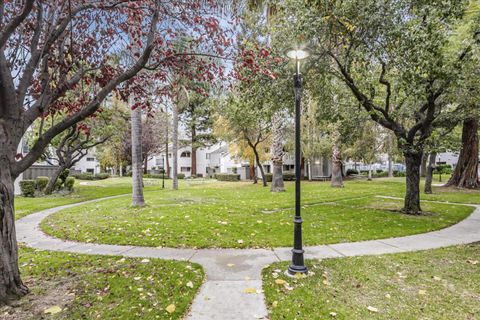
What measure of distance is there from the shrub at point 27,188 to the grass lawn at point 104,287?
1398 cm

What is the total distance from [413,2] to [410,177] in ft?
18.3

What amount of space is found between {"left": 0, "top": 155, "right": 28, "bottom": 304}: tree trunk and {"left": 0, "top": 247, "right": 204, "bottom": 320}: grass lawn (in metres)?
0.21

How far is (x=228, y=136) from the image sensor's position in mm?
23234

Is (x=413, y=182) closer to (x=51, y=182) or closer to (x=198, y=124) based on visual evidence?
(x=51, y=182)

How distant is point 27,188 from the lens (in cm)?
1647

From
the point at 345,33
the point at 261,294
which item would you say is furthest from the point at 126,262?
Answer: the point at 345,33

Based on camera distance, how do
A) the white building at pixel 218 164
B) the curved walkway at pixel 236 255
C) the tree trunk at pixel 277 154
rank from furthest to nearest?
the white building at pixel 218 164 → the tree trunk at pixel 277 154 → the curved walkway at pixel 236 255

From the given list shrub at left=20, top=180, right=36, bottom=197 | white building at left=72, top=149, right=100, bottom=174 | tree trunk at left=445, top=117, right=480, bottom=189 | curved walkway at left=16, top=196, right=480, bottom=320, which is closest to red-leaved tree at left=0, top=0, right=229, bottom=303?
curved walkway at left=16, top=196, right=480, bottom=320

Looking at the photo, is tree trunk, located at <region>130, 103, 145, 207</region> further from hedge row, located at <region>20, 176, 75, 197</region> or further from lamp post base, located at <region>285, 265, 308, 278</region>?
hedge row, located at <region>20, 176, 75, 197</region>

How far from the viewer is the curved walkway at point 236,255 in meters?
3.54

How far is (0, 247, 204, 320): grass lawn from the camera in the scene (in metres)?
3.40

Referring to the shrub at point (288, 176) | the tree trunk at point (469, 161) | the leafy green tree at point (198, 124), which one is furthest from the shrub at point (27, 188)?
the tree trunk at point (469, 161)

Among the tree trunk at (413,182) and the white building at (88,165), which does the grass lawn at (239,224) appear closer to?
the tree trunk at (413,182)

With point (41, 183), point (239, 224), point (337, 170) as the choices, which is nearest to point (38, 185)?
point (41, 183)
